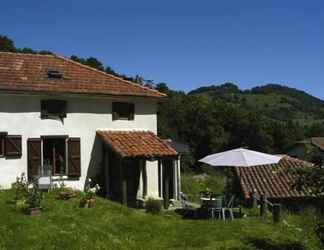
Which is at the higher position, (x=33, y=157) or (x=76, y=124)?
(x=76, y=124)

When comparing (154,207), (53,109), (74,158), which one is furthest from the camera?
(74,158)

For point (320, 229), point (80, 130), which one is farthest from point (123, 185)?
point (320, 229)

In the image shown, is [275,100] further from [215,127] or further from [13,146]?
[13,146]

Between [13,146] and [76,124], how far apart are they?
3065 mm

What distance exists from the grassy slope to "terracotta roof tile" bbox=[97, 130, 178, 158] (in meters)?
4.18

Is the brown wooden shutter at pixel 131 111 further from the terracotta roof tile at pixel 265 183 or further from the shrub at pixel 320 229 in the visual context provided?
the shrub at pixel 320 229

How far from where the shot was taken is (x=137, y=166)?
25766 mm

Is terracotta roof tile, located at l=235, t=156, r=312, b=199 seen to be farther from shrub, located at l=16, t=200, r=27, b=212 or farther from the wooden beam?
shrub, located at l=16, t=200, r=27, b=212

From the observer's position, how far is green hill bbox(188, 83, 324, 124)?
438 ft

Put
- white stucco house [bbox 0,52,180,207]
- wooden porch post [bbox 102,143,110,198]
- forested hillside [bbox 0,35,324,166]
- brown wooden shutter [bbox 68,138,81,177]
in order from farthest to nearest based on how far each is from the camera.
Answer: forested hillside [bbox 0,35,324,166], wooden porch post [bbox 102,143,110,198], brown wooden shutter [bbox 68,138,81,177], white stucco house [bbox 0,52,180,207]

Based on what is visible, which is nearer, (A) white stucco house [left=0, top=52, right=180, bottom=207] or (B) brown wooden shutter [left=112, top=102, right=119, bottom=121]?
(A) white stucco house [left=0, top=52, right=180, bottom=207]

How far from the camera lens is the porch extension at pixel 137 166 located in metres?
23.4

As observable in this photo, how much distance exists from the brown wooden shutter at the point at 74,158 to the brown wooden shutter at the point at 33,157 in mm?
1421

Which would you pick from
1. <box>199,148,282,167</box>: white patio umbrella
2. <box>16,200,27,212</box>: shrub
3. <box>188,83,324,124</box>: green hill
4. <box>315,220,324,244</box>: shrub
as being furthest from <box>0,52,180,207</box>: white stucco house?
<box>188,83,324,124</box>: green hill
